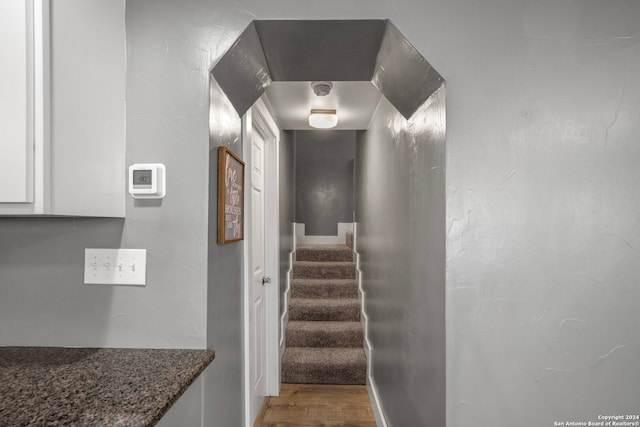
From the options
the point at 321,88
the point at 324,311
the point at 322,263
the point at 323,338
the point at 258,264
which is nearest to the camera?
the point at 321,88

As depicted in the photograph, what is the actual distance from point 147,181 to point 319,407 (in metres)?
2.24

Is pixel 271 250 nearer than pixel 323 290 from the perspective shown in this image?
Yes

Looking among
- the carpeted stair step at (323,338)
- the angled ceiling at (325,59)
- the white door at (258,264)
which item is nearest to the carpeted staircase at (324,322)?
the carpeted stair step at (323,338)

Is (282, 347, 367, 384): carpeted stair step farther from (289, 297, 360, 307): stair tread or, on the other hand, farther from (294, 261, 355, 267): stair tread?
(294, 261, 355, 267): stair tread

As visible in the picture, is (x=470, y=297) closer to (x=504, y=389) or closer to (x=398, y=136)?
(x=504, y=389)

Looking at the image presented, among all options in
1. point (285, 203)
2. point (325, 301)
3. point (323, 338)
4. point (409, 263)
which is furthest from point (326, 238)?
point (409, 263)

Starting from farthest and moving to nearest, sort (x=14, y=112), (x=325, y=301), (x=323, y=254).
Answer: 1. (x=323, y=254)
2. (x=325, y=301)
3. (x=14, y=112)

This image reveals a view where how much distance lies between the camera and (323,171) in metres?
4.99

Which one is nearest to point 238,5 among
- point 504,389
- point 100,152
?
point 100,152

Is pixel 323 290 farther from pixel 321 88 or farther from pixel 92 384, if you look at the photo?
pixel 92 384

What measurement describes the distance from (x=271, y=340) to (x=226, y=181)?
1942 millimetres

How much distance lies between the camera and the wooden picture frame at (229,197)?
1232 mm

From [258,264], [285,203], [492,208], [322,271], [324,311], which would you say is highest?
[285,203]

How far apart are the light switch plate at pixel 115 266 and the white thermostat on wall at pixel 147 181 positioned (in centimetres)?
19
